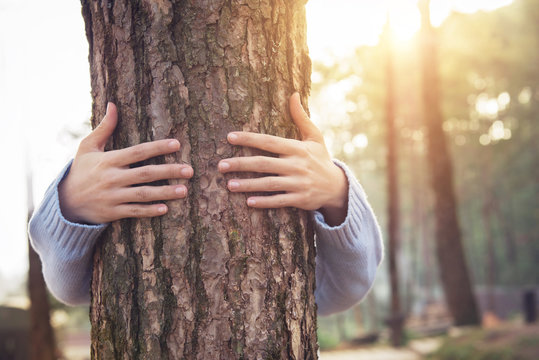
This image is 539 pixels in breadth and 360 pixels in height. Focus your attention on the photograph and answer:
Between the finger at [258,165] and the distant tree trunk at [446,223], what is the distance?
37.2ft

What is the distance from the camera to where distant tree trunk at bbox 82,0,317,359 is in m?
1.53

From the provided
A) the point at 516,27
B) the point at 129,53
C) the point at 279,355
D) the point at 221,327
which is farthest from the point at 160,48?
the point at 516,27

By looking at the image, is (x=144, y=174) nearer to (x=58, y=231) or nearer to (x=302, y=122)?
(x=58, y=231)

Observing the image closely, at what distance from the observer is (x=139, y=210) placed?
1.58 meters

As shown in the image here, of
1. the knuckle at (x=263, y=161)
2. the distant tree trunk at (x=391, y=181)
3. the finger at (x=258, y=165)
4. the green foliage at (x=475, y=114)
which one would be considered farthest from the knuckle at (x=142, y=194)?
the green foliage at (x=475, y=114)

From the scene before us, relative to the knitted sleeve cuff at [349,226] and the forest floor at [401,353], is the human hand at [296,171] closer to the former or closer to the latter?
the knitted sleeve cuff at [349,226]

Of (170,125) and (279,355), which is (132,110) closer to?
(170,125)

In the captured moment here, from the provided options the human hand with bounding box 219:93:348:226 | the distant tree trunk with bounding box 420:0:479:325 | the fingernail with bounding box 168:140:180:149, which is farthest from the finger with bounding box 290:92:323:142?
the distant tree trunk with bounding box 420:0:479:325

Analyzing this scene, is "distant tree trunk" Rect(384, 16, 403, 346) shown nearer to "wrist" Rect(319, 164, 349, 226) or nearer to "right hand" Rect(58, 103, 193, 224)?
"wrist" Rect(319, 164, 349, 226)

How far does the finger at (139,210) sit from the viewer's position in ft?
5.12

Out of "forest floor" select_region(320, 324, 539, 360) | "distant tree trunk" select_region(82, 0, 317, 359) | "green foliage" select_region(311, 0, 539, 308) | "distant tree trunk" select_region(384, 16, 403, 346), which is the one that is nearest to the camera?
"distant tree trunk" select_region(82, 0, 317, 359)

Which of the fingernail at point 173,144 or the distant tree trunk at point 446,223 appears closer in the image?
the fingernail at point 173,144

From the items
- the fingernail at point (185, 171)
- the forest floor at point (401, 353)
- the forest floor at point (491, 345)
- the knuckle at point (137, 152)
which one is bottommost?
the forest floor at point (401, 353)

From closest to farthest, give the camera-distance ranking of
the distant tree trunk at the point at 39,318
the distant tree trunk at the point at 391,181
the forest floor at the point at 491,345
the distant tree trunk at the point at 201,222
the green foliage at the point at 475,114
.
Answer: the distant tree trunk at the point at 201,222 → the forest floor at the point at 491,345 → the distant tree trunk at the point at 39,318 → the distant tree trunk at the point at 391,181 → the green foliage at the point at 475,114
